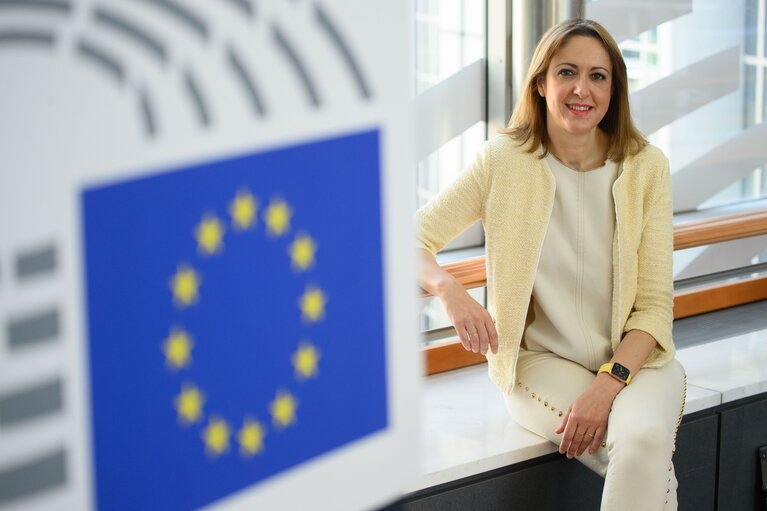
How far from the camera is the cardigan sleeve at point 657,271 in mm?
2270

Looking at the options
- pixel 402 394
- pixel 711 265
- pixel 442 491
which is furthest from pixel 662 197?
pixel 402 394

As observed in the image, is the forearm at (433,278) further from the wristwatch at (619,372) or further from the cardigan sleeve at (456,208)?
the wristwatch at (619,372)

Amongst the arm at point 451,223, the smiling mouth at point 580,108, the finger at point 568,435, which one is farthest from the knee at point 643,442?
the smiling mouth at point 580,108

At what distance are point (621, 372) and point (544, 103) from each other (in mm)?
638

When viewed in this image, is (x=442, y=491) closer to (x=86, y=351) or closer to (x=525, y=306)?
(x=525, y=306)

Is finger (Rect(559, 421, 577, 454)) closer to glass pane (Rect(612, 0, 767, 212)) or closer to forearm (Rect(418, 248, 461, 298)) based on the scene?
forearm (Rect(418, 248, 461, 298))

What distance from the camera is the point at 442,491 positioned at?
2.14 m

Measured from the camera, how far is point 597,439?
2150mm

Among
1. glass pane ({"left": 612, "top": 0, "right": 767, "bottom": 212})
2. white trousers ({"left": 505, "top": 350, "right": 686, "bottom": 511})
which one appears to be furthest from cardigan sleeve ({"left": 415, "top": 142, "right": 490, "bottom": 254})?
glass pane ({"left": 612, "top": 0, "right": 767, "bottom": 212})

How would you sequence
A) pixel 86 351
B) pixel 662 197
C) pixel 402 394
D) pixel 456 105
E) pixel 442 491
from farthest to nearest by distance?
1. pixel 456 105
2. pixel 662 197
3. pixel 442 491
4. pixel 402 394
5. pixel 86 351

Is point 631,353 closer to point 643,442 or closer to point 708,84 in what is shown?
point 643,442

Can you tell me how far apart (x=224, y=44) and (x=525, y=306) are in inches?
77.7

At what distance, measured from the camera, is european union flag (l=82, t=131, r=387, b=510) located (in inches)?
12.3

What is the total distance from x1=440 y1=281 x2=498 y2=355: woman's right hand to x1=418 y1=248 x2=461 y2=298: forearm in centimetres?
5
